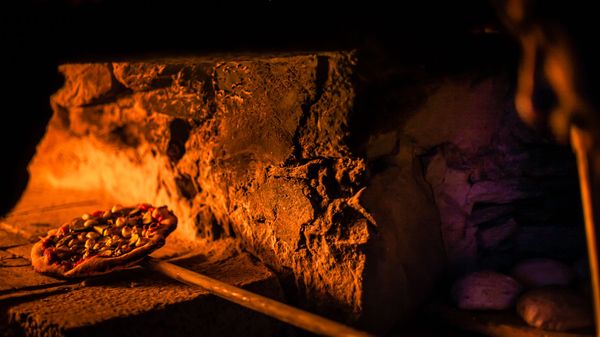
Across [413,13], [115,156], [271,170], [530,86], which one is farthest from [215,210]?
[530,86]

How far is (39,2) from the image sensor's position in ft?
5.78

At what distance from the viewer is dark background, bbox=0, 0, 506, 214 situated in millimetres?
1856

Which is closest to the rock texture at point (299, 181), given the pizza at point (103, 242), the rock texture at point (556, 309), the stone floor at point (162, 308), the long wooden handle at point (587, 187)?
the stone floor at point (162, 308)

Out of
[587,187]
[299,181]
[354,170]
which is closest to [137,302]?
[299,181]

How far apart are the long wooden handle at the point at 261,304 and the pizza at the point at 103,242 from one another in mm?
132

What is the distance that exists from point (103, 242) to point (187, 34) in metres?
1.40

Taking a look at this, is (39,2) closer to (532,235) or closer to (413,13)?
(413,13)

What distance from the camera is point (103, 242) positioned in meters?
3.03

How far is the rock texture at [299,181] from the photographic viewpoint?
2.59 meters

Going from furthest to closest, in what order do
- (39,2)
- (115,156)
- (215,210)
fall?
(115,156)
(215,210)
(39,2)

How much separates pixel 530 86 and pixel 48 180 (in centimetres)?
483

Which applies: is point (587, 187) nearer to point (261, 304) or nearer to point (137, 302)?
point (261, 304)

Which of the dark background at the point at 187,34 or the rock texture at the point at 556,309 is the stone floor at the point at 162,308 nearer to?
the rock texture at the point at 556,309

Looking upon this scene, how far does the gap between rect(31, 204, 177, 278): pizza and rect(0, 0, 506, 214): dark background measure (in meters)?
0.71
